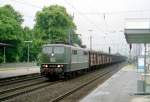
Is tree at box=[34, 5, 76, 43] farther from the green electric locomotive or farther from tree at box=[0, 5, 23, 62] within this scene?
the green electric locomotive

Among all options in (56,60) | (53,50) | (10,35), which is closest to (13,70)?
(53,50)

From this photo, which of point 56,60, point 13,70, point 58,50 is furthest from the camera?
point 13,70

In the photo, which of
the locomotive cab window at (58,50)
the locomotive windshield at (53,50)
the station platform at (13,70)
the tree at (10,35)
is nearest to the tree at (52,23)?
the tree at (10,35)

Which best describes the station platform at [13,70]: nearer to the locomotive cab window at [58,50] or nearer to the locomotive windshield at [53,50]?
the locomotive windshield at [53,50]

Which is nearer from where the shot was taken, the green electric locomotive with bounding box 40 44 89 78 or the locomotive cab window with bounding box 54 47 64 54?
the green electric locomotive with bounding box 40 44 89 78

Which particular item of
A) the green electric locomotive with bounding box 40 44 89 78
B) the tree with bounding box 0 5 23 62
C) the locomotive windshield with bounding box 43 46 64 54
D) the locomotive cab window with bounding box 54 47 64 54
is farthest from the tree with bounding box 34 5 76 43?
the locomotive cab window with bounding box 54 47 64 54

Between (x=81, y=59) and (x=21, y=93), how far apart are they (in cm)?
1727

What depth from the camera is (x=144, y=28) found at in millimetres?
14789

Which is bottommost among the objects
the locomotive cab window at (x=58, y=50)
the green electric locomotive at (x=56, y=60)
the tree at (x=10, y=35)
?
the green electric locomotive at (x=56, y=60)

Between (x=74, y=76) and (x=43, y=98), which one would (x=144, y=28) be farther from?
(x=74, y=76)

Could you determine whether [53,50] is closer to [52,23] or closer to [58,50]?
[58,50]

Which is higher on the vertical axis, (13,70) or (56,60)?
(56,60)

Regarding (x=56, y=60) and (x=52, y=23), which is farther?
(x=52, y=23)

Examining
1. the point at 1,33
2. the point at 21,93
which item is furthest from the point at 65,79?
the point at 1,33
